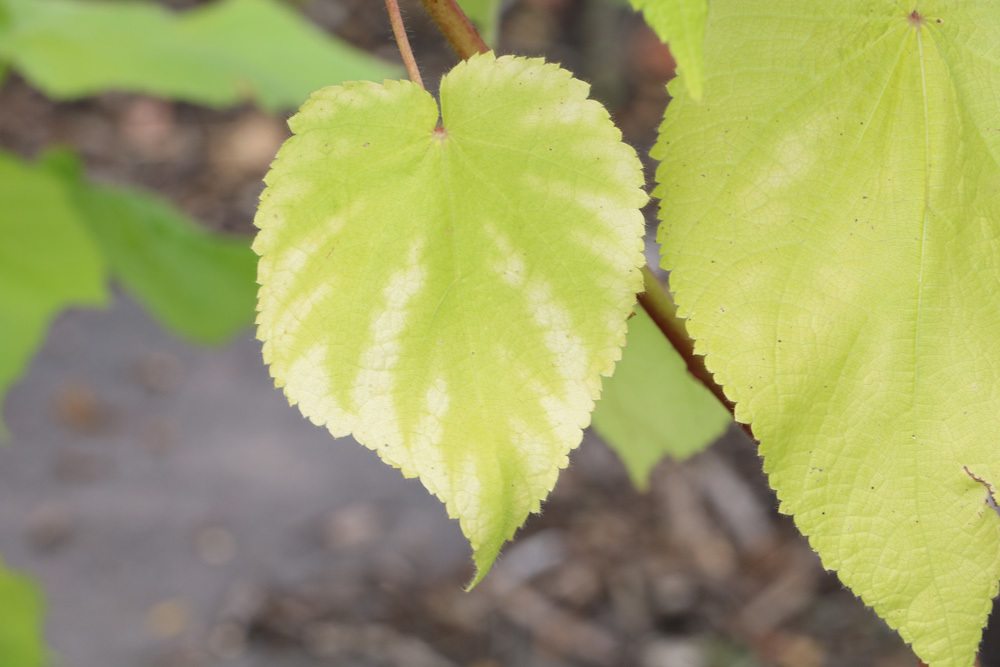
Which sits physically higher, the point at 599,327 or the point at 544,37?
the point at 599,327

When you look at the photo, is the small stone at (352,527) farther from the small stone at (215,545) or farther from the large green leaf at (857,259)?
the large green leaf at (857,259)

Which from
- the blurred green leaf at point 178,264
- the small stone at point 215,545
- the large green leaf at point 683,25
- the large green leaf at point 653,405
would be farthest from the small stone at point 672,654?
the large green leaf at point 683,25

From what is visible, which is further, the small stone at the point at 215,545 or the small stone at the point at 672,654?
the small stone at the point at 215,545

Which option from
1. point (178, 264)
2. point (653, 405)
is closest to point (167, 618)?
point (178, 264)

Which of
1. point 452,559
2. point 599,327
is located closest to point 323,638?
point 452,559

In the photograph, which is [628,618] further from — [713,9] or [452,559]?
[713,9]

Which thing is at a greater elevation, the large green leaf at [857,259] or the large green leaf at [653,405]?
the large green leaf at [857,259]

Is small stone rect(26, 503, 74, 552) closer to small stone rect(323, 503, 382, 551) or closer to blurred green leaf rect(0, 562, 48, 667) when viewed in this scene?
small stone rect(323, 503, 382, 551)
